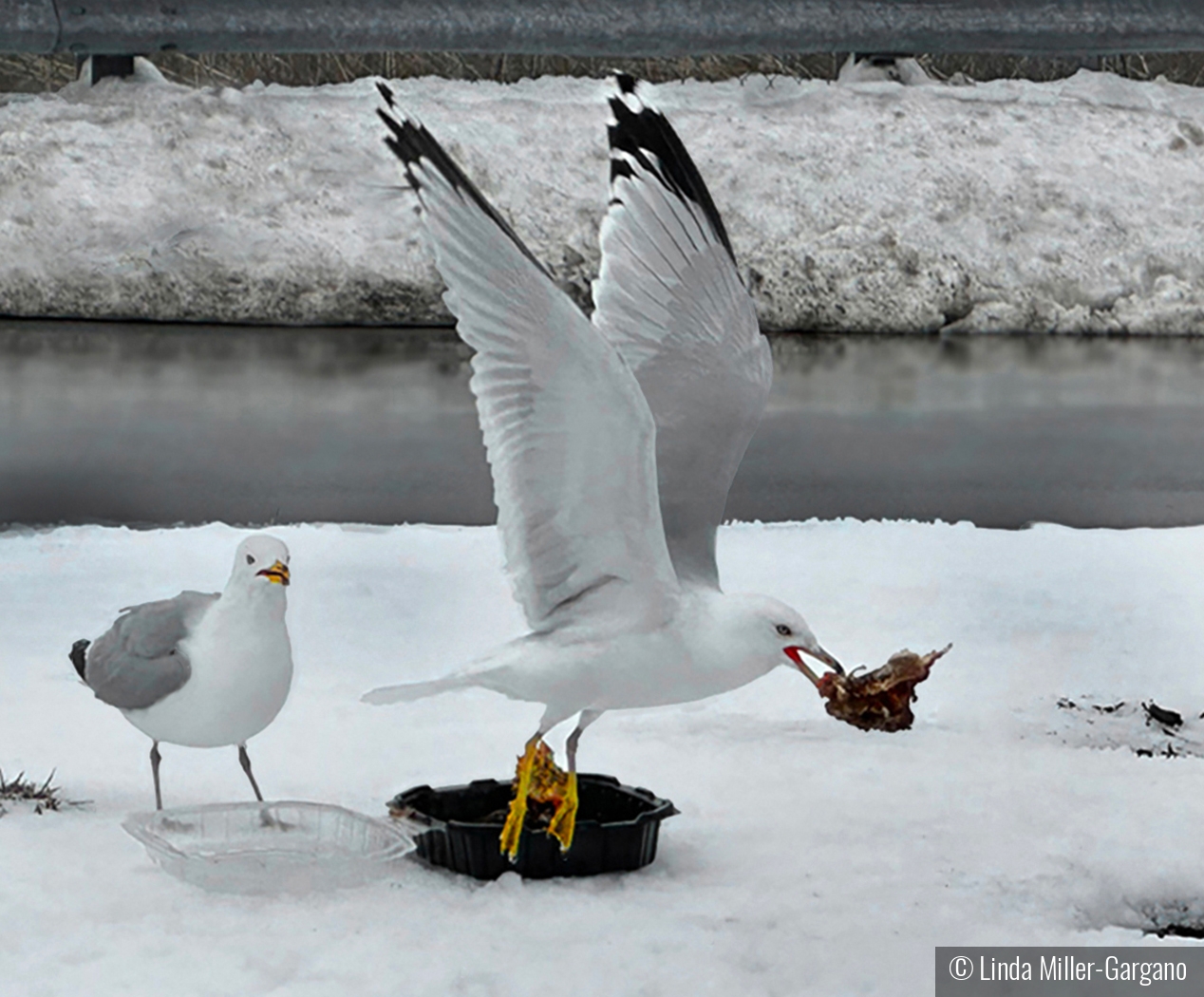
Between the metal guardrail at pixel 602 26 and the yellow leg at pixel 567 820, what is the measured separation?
293cm

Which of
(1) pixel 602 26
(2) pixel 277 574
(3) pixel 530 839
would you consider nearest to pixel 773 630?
(3) pixel 530 839

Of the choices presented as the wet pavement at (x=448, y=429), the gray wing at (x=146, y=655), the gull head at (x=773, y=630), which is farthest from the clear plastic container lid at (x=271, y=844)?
the wet pavement at (x=448, y=429)

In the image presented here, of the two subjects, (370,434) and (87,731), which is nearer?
(87,731)

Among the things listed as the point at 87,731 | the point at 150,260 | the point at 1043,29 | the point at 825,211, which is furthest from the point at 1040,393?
the point at 87,731

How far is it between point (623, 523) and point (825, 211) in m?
4.45

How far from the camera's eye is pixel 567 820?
245cm

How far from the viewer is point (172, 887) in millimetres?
2396

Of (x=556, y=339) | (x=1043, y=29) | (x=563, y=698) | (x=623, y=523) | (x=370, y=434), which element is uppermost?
(x=1043, y=29)

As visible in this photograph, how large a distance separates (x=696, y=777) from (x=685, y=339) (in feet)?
2.41

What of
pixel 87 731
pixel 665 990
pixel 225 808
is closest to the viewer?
pixel 665 990

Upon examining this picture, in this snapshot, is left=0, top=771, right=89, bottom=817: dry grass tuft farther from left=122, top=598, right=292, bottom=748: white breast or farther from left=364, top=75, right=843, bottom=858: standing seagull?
left=364, top=75, right=843, bottom=858: standing seagull

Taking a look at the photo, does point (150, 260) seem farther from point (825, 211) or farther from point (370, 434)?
point (825, 211)

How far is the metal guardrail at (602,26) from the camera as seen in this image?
495 cm

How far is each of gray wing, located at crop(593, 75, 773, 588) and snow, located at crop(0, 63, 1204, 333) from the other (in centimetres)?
363
